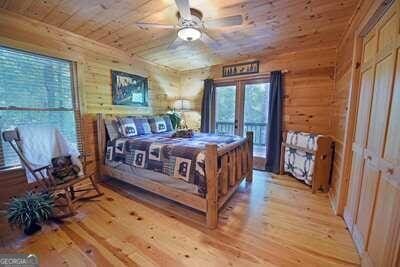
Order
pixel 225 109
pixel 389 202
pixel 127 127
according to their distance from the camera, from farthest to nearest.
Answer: pixel 225 109 → pixel 127 127 → pixel 389 202

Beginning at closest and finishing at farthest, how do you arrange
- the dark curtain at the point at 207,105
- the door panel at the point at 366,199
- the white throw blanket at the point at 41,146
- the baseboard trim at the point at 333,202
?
1. the door panel at the point at 366,199
2. the white throw blanket at the point at 41,146
3. the baseboard trim at the point at 333,202
4. the dark curtain at the point at 207,105

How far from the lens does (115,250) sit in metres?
1.64

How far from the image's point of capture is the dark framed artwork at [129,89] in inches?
140

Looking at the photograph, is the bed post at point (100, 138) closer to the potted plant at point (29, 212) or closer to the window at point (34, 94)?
the window at point (34, 94)

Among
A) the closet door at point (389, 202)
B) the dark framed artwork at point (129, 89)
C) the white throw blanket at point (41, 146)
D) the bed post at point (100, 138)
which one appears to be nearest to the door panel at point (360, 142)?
the closet door at point (389, 202)

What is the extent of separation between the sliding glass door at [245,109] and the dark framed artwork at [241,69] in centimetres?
20

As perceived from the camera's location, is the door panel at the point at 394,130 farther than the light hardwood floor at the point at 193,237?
No

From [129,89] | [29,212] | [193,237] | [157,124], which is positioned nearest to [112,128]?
[157,124]

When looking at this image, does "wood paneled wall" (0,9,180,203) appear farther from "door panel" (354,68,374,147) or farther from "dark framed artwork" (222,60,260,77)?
"door panel" (354,68,374,147)

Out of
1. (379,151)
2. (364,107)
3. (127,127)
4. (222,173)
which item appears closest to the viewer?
(379,151)

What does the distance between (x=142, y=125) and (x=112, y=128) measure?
549 millimetres

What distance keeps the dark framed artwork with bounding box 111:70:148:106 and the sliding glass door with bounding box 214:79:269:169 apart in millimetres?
A: 1746

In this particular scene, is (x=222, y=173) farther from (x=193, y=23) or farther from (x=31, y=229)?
(x=31, y=229)

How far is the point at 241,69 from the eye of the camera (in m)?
4.10
